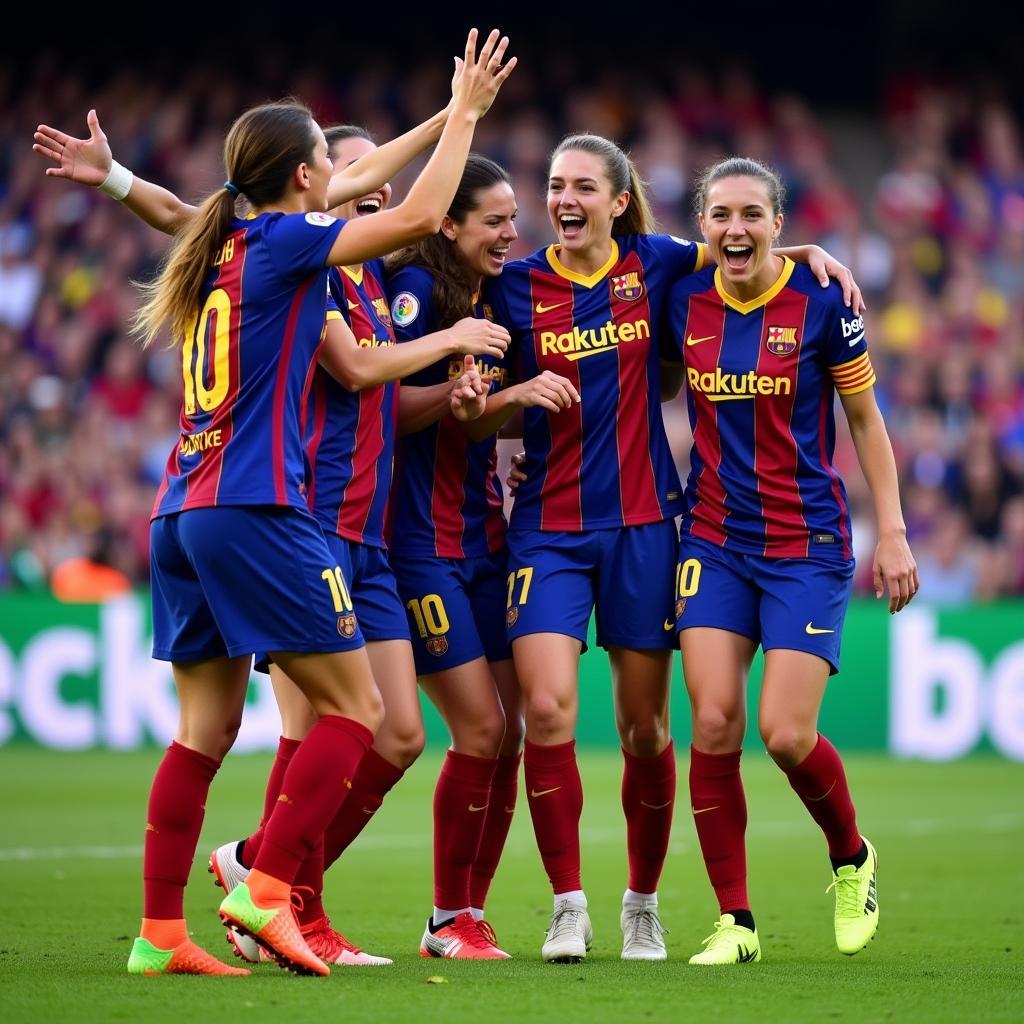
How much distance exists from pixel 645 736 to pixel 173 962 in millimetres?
1754

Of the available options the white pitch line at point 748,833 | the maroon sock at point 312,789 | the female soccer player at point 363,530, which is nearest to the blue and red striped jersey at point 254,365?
the female soccer player at point 363,530

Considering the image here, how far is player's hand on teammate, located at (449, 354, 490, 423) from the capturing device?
5.61 m

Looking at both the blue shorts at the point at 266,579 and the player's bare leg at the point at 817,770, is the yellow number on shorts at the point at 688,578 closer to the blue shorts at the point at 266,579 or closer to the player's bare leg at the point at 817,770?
the player's bare leg at the point at 817,770

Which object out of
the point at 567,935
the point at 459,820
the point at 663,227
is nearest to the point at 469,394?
the point at 459,820

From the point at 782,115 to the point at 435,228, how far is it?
1696cm

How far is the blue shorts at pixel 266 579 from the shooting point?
487cm

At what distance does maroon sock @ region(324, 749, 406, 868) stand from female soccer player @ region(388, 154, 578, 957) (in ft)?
0.74

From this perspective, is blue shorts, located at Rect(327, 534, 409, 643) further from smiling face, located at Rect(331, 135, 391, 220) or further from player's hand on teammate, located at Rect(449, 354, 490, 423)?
smiling face, located at Rect(331, 135, 391, 220)

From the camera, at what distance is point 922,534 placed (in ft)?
50.1

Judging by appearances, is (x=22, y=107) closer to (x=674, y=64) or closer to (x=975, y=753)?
(x=674, y=64)

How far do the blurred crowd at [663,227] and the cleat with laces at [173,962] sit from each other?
1023cm

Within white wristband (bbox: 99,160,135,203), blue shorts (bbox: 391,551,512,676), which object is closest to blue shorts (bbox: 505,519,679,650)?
blue shorts (bbox: 391,551,512,676)

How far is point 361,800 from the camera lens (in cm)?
581

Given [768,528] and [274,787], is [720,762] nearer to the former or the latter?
[768,528]
